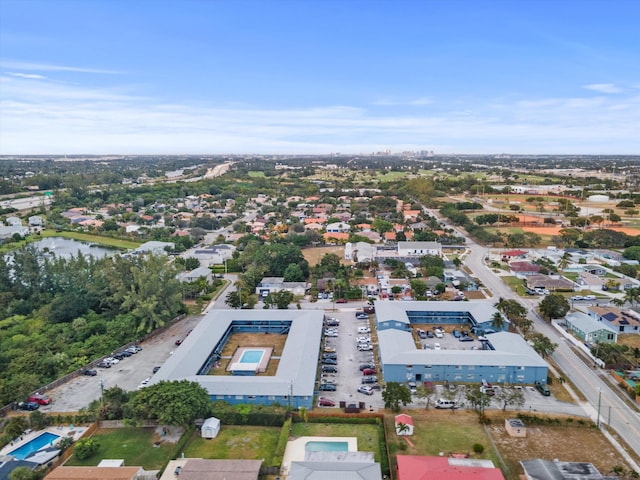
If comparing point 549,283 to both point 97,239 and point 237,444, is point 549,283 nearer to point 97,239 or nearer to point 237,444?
point 237,444

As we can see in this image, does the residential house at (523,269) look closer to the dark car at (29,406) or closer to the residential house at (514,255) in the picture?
the residential house at (514,255)

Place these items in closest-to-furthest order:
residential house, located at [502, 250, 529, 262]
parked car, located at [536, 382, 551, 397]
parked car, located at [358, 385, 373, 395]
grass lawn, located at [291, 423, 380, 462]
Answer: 1. grass lawn, located at [291, 423, 380, 462]
2. parked car, located at [536, 382, 551, 397]
3. parked car, located at [358, 385, 373, 395]
4. residential house, located at [502, 250, 529, 262]

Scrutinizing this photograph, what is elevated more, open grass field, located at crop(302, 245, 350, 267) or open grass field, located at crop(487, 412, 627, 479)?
open grass field, located at crop(302, 245, 350, 267)

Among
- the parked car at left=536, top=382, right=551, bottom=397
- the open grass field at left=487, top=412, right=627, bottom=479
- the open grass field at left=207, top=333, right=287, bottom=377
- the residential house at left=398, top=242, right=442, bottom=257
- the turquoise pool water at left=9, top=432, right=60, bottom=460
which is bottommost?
the turquoise pool water at left=9, top=432, right=60, bottom=460

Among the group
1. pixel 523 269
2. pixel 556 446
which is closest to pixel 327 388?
pixel 556 446

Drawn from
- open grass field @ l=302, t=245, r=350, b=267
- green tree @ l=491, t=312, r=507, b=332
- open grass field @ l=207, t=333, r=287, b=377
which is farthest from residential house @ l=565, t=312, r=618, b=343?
open grass field @ l=302, t=245, r=350, b=267

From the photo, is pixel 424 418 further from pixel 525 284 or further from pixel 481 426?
pixel 525 284

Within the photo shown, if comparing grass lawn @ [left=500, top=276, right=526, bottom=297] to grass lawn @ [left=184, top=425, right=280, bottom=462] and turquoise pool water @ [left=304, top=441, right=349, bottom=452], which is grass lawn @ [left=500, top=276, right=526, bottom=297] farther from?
grass lawn @ [left=184, top=425, right=280, bottom=462]

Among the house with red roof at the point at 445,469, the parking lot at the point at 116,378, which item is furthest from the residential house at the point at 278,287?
the house with red roof at the point at 445,469
